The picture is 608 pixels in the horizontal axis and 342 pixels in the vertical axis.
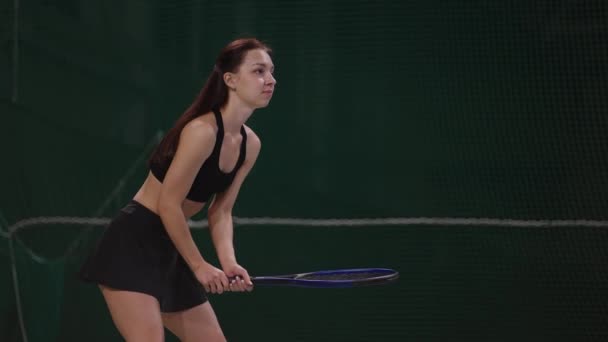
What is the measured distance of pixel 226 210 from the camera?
320 centimetres

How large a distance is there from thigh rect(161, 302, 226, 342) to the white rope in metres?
1.64

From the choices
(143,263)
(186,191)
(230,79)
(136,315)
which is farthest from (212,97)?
(136,315)

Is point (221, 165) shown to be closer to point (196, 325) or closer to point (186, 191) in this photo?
point (186, 191)

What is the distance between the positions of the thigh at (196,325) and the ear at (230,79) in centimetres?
75

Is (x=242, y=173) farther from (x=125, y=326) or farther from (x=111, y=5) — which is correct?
(x=111, y=5)

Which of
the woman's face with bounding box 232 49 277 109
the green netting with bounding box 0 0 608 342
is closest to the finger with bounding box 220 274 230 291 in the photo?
the woman's face with bounding box 232 49 277 109

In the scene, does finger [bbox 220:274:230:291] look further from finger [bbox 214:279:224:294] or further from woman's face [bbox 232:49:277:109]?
woman's face [bbox 232:49:277:109]

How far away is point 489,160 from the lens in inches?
184

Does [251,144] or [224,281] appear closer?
[224,281]

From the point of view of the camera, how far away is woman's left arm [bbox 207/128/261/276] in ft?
10.3

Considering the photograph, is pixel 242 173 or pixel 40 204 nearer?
pixel 242 173

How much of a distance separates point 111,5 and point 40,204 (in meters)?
1.09

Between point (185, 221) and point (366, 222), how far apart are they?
190cm

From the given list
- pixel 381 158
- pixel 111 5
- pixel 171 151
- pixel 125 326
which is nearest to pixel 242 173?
pixel 171 151
